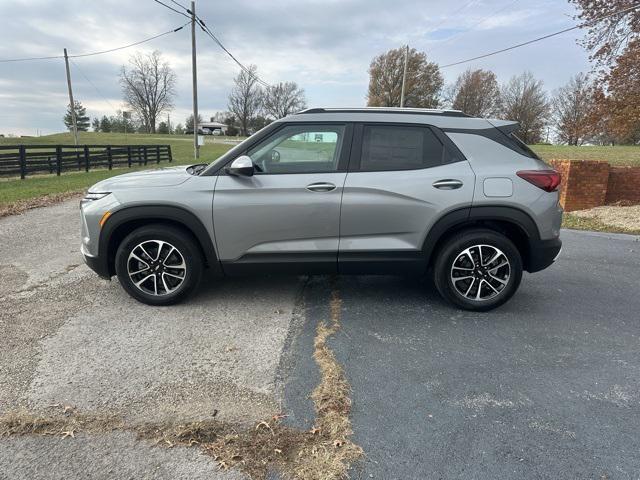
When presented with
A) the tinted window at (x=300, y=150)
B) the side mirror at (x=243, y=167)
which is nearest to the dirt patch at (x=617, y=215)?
the tinted window at (x=300, y=150)

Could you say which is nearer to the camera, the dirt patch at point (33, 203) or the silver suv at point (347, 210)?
the silver suv at point (347, 210)

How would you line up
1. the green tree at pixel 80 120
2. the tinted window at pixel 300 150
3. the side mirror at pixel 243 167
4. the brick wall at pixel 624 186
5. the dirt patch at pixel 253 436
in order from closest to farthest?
the dirt patch at pixel 253 436
the side mirror at pixel 243 167
the tinted window at pixel 300 150
the brick wall at pixel 624 186
the green tree at pixel 80 120

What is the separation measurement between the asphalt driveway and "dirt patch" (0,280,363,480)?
0.34 ft

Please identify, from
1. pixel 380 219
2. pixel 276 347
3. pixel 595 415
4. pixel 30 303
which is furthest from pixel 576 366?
pixel 30 303

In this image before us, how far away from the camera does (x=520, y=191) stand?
3.66 meters

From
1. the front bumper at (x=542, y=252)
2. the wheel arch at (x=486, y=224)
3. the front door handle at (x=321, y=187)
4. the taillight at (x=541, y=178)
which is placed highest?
the taillight at (x=541, y=178)

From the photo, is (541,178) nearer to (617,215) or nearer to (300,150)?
(300,150)

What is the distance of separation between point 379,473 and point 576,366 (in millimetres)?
1879

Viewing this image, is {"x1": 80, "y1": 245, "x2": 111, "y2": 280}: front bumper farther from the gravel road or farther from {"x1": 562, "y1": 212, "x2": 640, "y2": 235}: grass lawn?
{"x1": 562, "y1": 212, "x2": 640, "y2": 235}: grass lawn

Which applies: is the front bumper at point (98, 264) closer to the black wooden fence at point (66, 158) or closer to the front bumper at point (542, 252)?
the front bumper at point (542, 252)

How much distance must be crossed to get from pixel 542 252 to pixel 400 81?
64.1 metres

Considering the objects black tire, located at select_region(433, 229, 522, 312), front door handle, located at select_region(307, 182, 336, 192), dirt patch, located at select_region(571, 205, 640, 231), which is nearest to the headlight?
front door handle, located at select_region(307, 182, 336, 192)

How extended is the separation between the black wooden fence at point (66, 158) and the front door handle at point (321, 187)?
14.7 meters

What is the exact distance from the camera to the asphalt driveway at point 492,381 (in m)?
2.15
